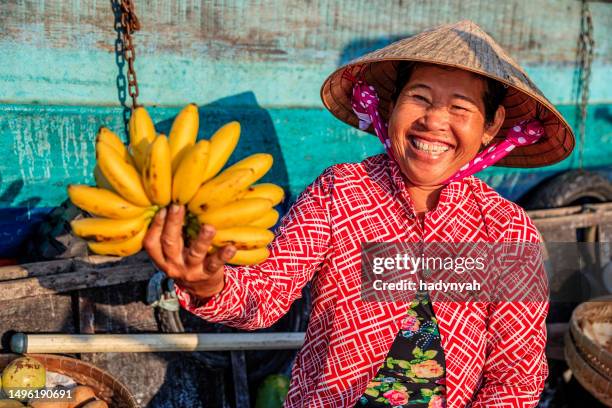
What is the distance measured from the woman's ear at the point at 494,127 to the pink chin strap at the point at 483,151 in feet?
0.11

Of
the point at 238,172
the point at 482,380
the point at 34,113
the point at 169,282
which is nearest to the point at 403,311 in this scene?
the point at 482,380

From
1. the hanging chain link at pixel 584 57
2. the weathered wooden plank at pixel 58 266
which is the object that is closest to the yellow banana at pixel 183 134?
the weathered wooden plank at pixel 58 266

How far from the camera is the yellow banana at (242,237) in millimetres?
1426

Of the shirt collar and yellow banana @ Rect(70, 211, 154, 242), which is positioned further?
the shirt collar

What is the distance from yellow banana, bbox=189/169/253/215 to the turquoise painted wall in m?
1.85

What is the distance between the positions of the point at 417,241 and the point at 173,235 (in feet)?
2.72

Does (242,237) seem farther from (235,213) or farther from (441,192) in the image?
(441,192)

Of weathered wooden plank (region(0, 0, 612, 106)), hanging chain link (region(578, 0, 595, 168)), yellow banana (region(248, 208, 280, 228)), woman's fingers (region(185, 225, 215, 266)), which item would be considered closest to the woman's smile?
yellow banana (region(248, 208, 280, 228))

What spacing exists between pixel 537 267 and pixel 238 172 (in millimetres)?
1008

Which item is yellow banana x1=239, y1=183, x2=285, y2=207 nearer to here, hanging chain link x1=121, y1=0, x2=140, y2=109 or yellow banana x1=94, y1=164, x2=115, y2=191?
yellow banana x1=94, y1=164, x2=115, y2=191

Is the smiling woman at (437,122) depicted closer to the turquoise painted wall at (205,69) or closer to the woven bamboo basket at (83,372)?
the woven bamboo basket at (83,372)

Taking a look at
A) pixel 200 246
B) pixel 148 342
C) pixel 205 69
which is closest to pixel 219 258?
pixel 200 246

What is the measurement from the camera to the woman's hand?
1.32 meters

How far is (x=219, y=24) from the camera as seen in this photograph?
329 centimetres
